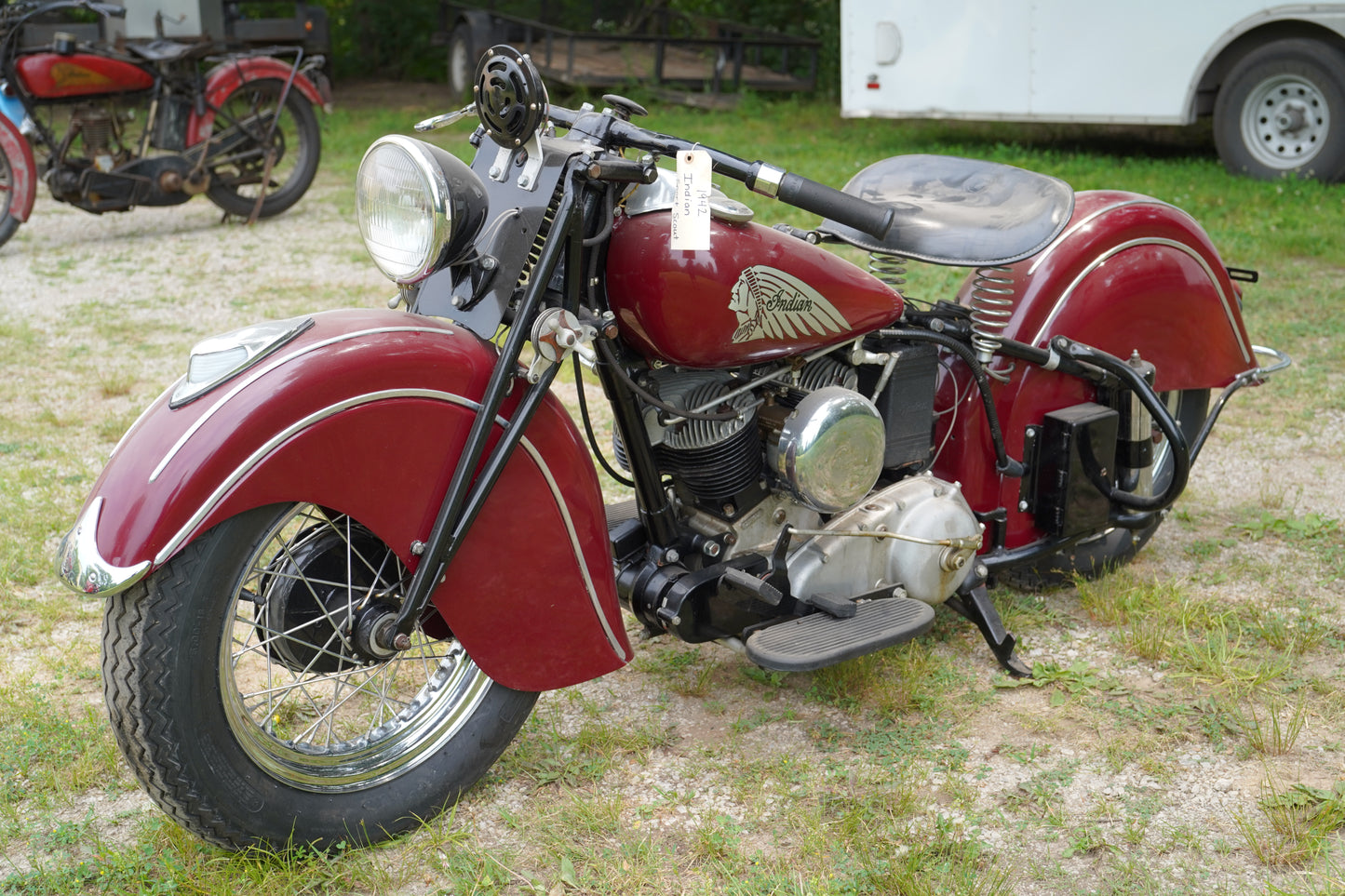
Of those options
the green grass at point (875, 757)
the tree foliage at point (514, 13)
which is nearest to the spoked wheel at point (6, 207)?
the green grass at point (875, 757)

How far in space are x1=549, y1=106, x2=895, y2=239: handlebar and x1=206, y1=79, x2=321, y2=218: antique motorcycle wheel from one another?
6.40 m

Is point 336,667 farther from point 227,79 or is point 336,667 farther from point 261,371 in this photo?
point 227,79

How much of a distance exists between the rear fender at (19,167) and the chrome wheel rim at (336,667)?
5.96 m

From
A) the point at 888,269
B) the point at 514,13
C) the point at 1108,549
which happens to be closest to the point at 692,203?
the point at 888,269

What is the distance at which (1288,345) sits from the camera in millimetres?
5457

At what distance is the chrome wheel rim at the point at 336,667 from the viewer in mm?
2176

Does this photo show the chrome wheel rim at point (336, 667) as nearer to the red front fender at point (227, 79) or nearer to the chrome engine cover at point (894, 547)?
the chrome engine cover at point (894, 547)

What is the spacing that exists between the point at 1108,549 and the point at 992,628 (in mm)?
721

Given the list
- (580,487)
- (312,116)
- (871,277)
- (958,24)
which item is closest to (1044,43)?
(958,24)

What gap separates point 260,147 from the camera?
8172mm

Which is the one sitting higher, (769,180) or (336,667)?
(769,180)

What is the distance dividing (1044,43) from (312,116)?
5.12 m

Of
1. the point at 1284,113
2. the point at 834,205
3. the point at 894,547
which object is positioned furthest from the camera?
the point at 1284,113

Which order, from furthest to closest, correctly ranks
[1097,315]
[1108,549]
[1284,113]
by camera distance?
[1284,113]
[1108,549]
[1097,315]
